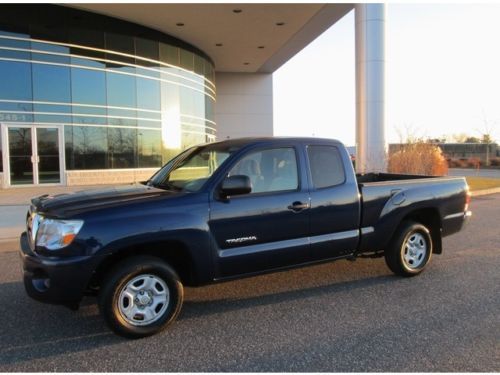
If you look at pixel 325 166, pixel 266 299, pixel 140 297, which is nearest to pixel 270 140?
pixel 325 166

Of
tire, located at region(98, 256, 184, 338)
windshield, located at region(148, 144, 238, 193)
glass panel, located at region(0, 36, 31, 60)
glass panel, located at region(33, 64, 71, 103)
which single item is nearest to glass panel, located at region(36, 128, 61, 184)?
glass panel, located at region(33, 64, 71, 103)

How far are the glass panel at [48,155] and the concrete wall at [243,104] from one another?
17375 millimetres

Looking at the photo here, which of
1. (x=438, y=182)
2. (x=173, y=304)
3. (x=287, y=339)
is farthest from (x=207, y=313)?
(x=438, y=182)

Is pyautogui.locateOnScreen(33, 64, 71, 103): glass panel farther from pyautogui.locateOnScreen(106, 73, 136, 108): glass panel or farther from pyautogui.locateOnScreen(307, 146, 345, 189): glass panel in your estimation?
pyautogui.locateOnScreen(307, 146, 345, 189): glass panel

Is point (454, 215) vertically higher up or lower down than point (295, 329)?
higher up

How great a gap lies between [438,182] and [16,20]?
1742 centimetres

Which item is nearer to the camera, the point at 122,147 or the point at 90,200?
the point at 90,200

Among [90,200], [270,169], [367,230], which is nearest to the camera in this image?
[90,200]

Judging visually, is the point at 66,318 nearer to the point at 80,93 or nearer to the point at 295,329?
the point at 295,329

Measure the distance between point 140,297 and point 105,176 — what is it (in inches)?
652

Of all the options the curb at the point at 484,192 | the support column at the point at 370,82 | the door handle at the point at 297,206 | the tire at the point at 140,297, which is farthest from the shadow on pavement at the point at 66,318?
the support column at the point at 370,82

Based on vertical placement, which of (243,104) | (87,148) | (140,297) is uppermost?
(243,104)

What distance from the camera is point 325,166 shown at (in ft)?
16.9

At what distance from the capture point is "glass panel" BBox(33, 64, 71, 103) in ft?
58.3
